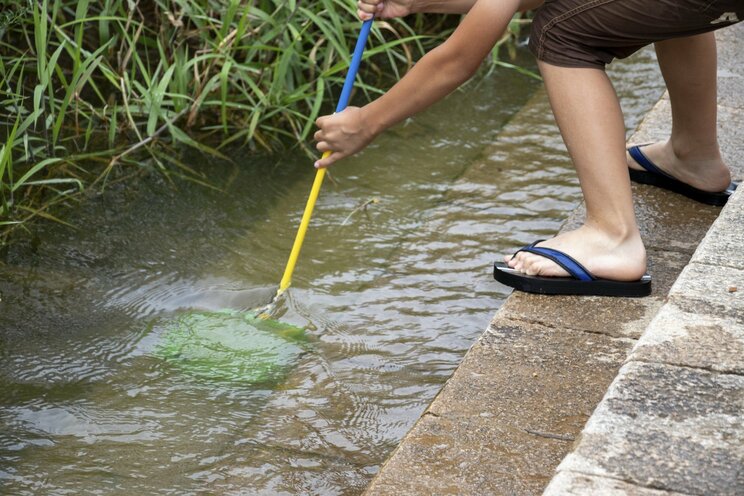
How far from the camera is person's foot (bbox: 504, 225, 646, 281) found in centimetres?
239

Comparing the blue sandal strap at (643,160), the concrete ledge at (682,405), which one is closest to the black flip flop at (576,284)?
the concrete ledge at (682,405)

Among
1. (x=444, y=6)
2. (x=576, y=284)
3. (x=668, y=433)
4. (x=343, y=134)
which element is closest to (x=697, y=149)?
(x=576, y=284)

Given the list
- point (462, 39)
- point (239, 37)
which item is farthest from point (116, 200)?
point (462, 39)

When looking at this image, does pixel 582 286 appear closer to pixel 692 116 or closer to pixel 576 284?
pixel 576 284

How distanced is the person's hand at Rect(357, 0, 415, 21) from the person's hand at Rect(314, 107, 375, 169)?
0.24m

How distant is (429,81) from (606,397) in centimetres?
91

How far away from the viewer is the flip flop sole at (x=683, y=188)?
2852 mm

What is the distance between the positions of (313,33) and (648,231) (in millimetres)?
1855

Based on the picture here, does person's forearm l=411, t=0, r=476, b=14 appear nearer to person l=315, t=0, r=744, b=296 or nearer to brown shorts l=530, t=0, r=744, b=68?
person l=315, t=0, r=744, b=296

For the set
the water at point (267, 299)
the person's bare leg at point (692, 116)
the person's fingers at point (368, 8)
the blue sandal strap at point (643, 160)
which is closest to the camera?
the water at point (267, 299)

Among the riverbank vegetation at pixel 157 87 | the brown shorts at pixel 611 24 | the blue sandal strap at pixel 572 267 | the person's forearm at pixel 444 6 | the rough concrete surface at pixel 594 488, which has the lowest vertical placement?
the blue sandal strap at pixel 572 267

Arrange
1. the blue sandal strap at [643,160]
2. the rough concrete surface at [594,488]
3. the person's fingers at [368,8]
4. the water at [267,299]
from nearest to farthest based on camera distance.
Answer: the rough concrete surface at [594,488]
the water at [267,299]
the person's fingers at [368,8]
the blue sandal strap at [643,160]

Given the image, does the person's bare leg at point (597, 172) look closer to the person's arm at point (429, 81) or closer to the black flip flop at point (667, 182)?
the person's arm at point (429, 81)

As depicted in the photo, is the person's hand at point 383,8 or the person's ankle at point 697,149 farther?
the person's ankle at point 697,149
